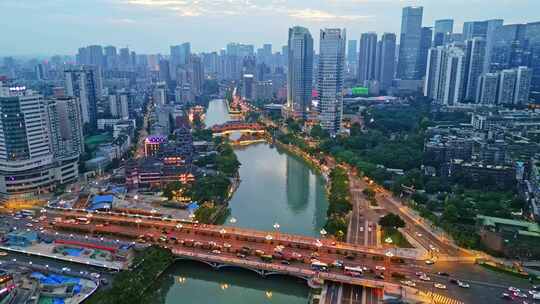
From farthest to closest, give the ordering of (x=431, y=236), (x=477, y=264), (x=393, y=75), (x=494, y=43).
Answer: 1. (x=393, y=75)
2. (x=494, y=43)
3. (x=431, y=236)
4. (x=477, y=264)

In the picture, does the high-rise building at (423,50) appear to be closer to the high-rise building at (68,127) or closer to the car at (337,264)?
the high-rise building at (68,127)

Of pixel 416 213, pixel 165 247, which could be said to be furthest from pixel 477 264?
pixel 165 247

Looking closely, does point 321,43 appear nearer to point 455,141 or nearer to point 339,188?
point 455,141

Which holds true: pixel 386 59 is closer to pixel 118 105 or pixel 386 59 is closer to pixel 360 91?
pixel 360 91

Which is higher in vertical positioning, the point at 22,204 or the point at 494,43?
the point at 494,43

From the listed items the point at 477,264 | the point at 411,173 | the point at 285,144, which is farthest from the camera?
the point at 285,144

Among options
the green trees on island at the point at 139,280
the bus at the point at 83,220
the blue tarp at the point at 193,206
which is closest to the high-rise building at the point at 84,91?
the bus at the point at 83,220

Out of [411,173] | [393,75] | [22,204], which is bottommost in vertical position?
[22,204]
